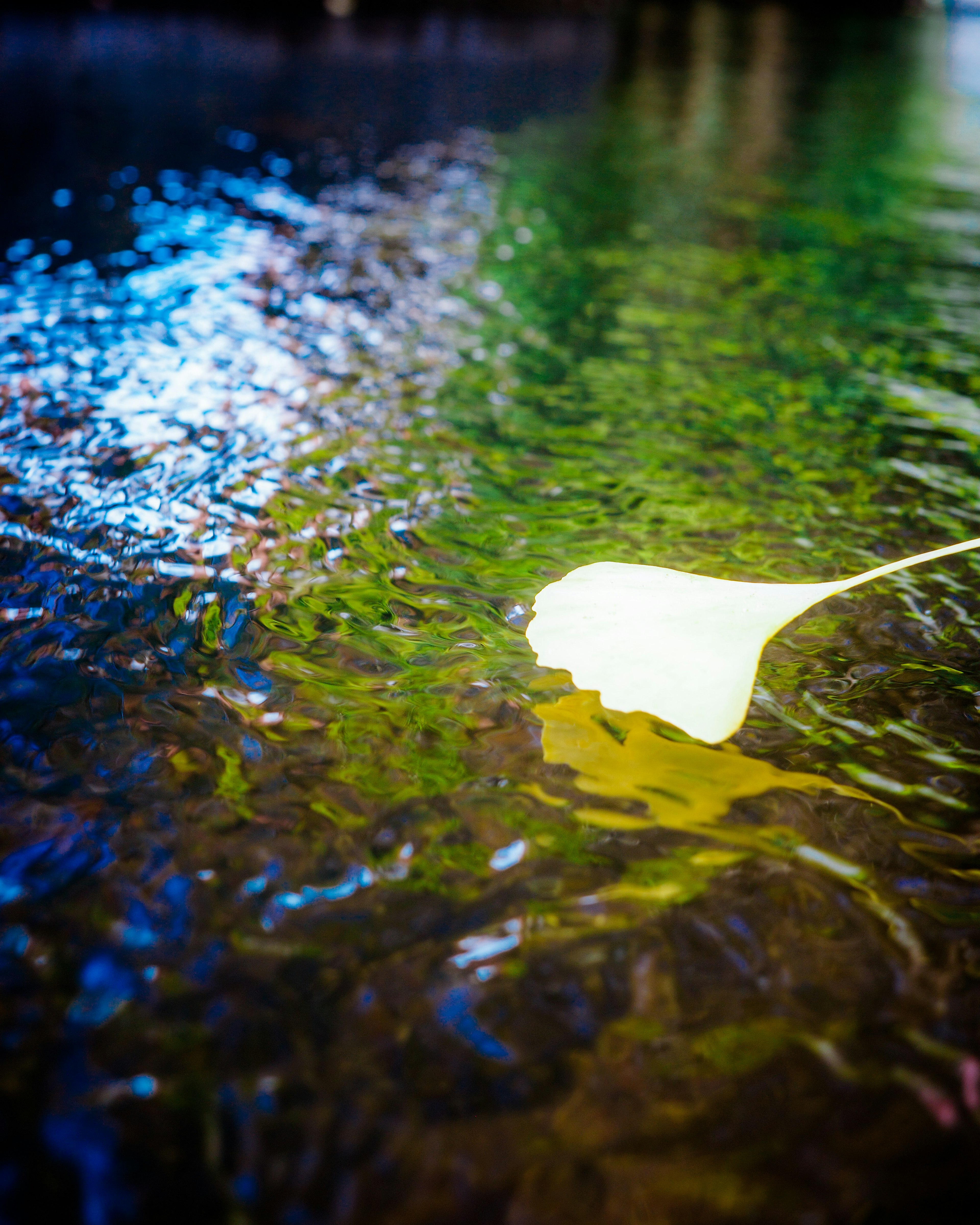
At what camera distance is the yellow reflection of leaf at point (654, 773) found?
3.05ft

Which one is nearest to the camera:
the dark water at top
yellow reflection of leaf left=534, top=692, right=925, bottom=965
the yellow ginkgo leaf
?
the dark water at top

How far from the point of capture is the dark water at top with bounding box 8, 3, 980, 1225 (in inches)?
26.3

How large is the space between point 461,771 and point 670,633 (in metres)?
0.34

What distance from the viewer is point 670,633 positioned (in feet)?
3.74

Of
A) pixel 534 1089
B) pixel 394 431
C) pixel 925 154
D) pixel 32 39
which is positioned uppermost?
pixel 32 39

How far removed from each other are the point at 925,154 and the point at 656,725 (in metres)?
5.58

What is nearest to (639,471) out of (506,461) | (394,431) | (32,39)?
(506,461)

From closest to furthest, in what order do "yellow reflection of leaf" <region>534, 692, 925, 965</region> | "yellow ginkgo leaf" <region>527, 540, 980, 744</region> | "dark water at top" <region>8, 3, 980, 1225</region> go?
"dark water at top" <region>8, 3, 980, 1225</region> < "yellow reflection of leaf" <region>534, 692, 925, 965</region> < "yellow ginkgo leaf" <region>527, 540, 980, 744</region>

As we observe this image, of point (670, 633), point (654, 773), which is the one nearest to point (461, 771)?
point (654, 773)

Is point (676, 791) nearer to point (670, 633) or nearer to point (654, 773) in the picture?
point (654, 773)

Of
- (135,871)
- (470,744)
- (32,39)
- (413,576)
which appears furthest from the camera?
(32,39)

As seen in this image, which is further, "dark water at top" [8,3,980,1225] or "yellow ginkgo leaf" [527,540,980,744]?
"yellow ginkgo leaf" [527,540,980,744]

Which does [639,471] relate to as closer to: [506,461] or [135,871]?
[506,461]

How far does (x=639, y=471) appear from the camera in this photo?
169 centimetres
